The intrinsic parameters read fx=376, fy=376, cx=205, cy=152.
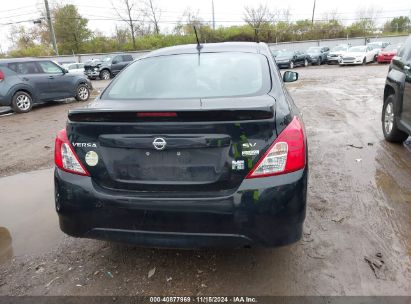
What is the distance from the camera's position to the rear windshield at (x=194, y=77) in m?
2.97

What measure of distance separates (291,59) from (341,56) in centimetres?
350

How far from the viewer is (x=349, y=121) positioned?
7.86 m

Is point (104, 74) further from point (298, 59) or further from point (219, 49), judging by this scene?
point (219, 49)

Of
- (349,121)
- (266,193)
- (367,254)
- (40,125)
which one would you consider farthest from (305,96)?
(266,193)

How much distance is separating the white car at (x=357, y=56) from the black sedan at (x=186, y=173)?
2609cm

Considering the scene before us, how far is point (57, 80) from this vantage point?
12.3 meters

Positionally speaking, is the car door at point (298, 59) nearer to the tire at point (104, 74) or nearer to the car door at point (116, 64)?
the car door at point (116, 64)

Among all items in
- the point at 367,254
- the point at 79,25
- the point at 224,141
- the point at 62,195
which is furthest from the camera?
the point at 79,25

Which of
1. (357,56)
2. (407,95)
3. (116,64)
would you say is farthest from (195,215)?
(357,56)

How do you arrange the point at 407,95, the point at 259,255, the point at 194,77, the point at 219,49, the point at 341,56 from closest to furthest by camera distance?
the point at 259,255, the point at 194,77, the point at 219,49, the point at 407,95, the point at 341,56

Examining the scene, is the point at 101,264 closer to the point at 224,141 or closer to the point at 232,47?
the point at 224,141

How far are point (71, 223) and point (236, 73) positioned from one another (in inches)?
69.3

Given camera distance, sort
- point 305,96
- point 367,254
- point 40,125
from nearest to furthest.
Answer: point 367,254, point 40,125, point 305,96

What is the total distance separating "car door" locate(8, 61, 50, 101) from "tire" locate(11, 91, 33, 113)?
0.28 meters
